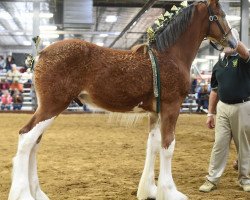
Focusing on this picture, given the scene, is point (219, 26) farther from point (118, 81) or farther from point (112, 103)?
point (112, 103)

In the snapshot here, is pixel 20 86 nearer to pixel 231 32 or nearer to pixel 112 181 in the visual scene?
pixel 112 181

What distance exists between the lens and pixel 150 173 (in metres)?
4.73

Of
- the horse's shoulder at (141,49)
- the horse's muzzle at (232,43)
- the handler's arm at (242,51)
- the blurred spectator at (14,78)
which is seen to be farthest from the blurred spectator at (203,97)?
the horse's shoulder at (141,49)

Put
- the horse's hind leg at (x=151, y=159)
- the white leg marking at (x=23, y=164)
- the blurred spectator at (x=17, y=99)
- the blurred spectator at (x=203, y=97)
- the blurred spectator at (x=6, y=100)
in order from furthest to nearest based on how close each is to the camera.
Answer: the blurred spectator at (x=203, y=97) < the blurred spectator at (x=17, y=99) < the blurred spectator at (x=6, y=100) < the horse's hind leg at (x=151, y=159) < the white leg marking at (x=23, y=164)

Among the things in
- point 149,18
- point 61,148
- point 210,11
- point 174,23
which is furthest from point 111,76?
point 149,18

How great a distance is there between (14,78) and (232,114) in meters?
15.6

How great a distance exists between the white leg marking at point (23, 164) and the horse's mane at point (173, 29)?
5.24ft

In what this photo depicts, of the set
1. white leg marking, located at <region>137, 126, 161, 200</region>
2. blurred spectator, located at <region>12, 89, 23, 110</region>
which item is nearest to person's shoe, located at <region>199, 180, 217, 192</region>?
white leg marking, located at <region>137, 126, 161, 200</region>

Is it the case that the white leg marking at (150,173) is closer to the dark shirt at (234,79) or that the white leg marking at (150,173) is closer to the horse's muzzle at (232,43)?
the dark shirt at (234,79)

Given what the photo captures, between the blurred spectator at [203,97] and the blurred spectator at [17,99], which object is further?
the blurred spectator at [203,97]

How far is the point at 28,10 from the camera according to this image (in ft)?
83.8

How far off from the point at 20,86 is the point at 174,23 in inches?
611

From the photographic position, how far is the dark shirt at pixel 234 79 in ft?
16.4

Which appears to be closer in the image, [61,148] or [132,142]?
[61,148]
